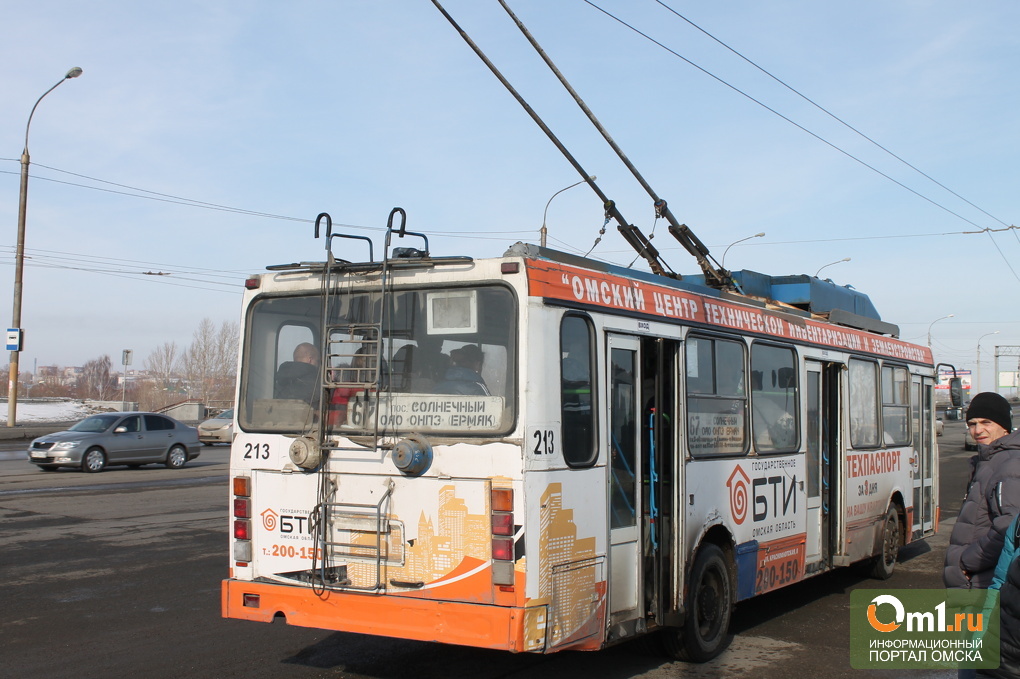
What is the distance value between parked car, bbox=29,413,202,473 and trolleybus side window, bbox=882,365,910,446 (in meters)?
17.9

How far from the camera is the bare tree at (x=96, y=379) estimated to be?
332 ft

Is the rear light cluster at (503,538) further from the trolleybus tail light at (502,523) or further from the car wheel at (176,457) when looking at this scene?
the car wheel at (176,457)

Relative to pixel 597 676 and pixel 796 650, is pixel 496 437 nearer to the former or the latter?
pixel 597 676

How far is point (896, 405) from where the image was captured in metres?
11.3

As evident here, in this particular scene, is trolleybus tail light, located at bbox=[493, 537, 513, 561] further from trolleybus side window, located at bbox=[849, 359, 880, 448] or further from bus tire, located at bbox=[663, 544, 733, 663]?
trolleybus side window, located at bbox=[849, 359, 880, 448]

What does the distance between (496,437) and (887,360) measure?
7332mm

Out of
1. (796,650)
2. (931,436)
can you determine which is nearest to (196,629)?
(796,650)

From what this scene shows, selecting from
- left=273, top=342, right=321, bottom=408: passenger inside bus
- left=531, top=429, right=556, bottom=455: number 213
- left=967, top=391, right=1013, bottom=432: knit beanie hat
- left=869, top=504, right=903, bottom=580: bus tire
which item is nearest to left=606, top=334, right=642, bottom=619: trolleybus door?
left=531, top=429, right=556, bottom=455: number 213

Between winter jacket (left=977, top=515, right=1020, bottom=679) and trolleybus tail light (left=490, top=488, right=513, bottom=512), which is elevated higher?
trolleybus tail light (left=490, top=488, right=513, bottom=512)

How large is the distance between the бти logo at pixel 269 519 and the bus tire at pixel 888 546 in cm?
723

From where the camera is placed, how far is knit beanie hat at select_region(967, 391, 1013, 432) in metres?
4.57

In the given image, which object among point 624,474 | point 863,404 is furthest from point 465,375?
point 863,404

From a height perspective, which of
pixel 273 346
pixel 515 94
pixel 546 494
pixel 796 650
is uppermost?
pixel 515 94

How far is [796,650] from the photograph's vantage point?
7426 mm
